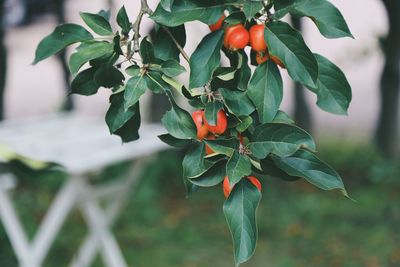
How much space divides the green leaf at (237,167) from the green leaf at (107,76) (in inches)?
8.3

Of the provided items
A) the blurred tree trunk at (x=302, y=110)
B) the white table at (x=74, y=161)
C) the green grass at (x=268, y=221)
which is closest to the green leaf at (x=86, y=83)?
the white table at (x=74, y=161)

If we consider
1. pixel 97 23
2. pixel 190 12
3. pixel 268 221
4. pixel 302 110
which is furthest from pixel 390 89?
pixel 190 12

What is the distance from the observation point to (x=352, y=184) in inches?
187

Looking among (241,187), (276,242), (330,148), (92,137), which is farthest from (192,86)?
(330,148)

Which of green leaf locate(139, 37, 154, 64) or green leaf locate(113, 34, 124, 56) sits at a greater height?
green leaf locate(113, 34, 124, 56)

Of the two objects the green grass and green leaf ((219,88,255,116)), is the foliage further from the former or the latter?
the green grass

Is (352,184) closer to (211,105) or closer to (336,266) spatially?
(336,266)

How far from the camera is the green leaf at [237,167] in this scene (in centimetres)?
92

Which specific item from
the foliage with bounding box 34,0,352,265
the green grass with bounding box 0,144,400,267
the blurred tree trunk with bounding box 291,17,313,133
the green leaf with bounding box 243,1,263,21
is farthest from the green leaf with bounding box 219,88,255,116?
the blurred tree trunk with bounding box 291,17,313,133

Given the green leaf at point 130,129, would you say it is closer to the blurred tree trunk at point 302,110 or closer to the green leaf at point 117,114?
the green leaf at point 117,114

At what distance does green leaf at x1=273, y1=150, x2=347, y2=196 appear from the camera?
0.91 m

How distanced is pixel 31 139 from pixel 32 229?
1074 mm

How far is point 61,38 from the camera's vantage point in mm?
1104

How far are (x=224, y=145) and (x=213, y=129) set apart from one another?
0.03 m
